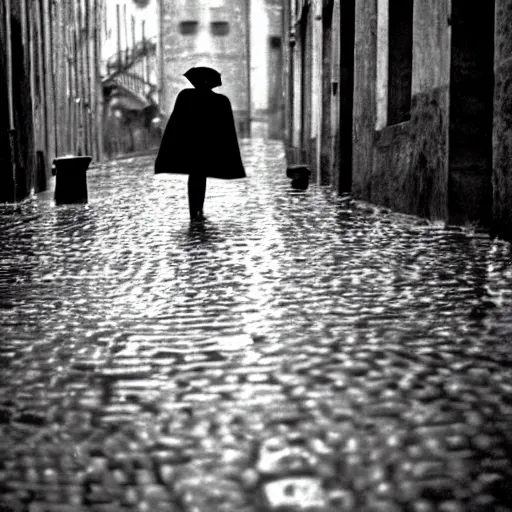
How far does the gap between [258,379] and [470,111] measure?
15.9 ft

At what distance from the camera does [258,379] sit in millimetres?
2742

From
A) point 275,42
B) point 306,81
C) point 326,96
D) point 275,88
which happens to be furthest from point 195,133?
point 275,42

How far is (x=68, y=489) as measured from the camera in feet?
6.20

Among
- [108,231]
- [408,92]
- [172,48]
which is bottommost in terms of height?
[108,231]

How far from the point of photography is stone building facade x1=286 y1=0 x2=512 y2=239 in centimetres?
613

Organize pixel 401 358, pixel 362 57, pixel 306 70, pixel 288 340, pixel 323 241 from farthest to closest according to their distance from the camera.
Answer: pixel 306 70, pixel 362 57, pixel 323 241, pixel 288 340, pixel 401 358

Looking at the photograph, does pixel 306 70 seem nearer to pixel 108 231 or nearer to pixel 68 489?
pixel 108 231

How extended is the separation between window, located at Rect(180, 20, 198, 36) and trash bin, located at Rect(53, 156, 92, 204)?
29659mm

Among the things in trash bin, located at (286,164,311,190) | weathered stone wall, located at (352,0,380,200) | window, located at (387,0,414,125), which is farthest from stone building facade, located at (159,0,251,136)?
window, located at (387,0,414,125)

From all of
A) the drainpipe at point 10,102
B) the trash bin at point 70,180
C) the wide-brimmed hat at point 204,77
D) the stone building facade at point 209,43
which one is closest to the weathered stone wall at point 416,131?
the wide-brimmed hat at point 204,77

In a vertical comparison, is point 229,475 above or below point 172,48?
below

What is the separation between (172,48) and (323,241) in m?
34.3

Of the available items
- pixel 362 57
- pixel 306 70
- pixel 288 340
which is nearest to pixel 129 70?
pixel 306 70

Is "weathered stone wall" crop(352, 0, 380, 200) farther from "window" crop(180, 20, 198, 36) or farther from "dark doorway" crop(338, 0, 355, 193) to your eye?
"window" crop(180, 20, 198, 36)
